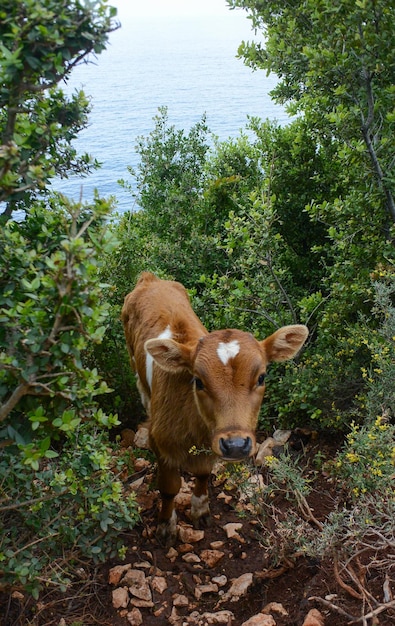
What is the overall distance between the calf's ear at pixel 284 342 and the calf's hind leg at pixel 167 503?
130 centimetres

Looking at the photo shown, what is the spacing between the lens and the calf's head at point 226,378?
3.90 meters

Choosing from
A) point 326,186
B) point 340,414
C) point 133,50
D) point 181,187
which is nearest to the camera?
point 340,414

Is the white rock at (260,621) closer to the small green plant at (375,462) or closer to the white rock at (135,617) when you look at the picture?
the white rock at (135,617)

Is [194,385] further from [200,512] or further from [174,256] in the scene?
[174,256]

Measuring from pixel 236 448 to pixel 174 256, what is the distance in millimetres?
4562

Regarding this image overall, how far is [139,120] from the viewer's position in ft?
44.9

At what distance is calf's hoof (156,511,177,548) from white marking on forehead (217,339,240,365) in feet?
5.68

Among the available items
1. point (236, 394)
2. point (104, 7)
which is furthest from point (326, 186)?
point (104, 7)

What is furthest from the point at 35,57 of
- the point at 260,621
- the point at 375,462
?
the point at 260,621

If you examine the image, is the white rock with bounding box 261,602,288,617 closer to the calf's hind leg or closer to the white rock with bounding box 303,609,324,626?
the white rock with bounding box 303,609,324,626

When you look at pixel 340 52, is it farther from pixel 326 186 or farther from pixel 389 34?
pixel 326 186

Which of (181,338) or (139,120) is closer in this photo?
(181,338)

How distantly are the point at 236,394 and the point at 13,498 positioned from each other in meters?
1.57

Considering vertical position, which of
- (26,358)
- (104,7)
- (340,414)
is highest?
(104,7)
